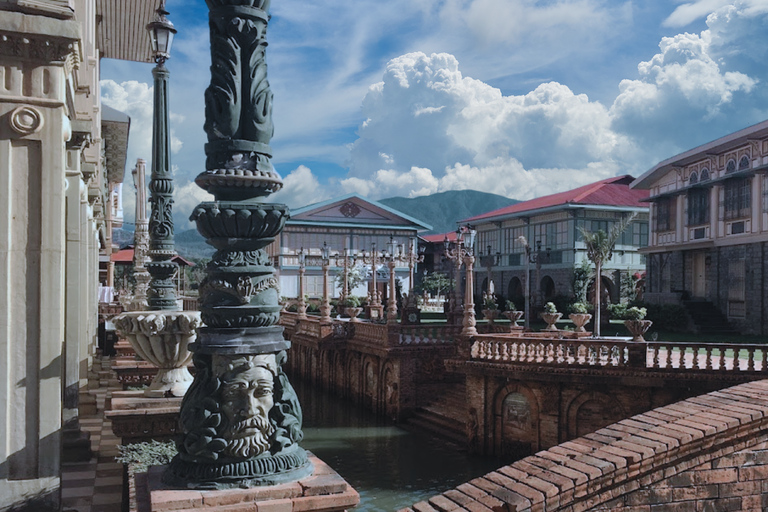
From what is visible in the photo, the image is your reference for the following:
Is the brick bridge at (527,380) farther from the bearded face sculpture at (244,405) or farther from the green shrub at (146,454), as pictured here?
the bearded face sculpture at (244,405)

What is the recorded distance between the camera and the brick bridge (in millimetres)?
17156

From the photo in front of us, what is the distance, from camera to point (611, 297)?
158 feet

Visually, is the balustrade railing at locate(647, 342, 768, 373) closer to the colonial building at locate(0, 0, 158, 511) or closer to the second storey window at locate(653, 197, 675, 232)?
the colonial building at locate(0, 0, 158, 511)

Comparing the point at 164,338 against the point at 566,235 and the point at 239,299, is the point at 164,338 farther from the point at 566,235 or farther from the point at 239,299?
the point at 566,235

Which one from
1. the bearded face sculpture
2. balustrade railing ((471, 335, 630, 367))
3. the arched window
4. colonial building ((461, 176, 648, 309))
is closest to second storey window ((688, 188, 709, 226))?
the arched window

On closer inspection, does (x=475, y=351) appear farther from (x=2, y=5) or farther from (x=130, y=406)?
(x=2, y=5)

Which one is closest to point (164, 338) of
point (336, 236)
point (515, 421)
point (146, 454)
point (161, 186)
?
point (146, 454)

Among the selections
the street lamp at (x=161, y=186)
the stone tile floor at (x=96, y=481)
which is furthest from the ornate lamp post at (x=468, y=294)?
the stone tile floor at (x=96, y=481)

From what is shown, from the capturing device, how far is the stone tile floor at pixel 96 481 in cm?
729

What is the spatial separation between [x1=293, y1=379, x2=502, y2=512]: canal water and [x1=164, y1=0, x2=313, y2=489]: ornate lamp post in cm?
1191

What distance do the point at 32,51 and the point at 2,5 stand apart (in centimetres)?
43

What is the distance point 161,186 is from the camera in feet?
34.9

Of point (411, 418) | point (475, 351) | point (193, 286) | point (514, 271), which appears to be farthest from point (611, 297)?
point (193, 286)

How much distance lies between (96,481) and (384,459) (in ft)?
41.1
